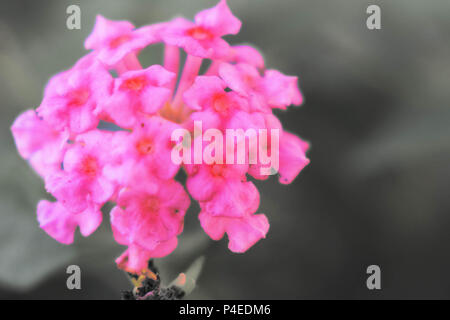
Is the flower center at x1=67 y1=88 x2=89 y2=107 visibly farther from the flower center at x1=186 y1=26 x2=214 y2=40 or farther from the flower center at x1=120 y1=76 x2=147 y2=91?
the flower center at x1=186 y1=26 x2=214 y2=40

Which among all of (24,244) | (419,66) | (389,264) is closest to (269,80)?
(419,66)

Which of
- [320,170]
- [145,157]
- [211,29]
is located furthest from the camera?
[320,170]

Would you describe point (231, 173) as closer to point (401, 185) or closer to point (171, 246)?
point (171, 246)

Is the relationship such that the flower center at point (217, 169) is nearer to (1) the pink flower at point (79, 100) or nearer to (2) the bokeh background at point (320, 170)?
(1) the pink flower at point (79, 100)

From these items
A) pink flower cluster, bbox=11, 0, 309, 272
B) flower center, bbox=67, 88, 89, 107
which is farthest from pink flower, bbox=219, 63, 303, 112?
flower center, bbox=67, 88, 89, 107

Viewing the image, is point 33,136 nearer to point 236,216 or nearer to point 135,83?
point 135,83

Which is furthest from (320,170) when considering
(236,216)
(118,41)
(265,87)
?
(118,41)

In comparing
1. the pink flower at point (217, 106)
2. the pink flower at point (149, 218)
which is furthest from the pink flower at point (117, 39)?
the pink flower at point (149, 218)
